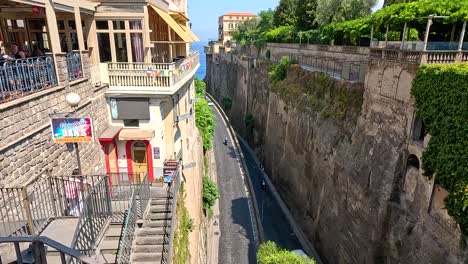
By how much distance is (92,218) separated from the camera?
23.5 ft

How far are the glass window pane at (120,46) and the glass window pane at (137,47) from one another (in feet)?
1.37

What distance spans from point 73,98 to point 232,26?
342 feet

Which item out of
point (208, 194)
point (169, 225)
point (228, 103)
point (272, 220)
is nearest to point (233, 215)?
point (272, 220)

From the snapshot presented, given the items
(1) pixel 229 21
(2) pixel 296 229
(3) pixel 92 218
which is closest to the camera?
(3) pixel 92 218

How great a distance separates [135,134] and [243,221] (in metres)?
18.3

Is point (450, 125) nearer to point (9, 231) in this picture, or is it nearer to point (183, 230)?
point (183, 230)

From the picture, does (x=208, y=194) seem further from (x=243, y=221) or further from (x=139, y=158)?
(x=139, y=158)

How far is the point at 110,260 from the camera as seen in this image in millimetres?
7730

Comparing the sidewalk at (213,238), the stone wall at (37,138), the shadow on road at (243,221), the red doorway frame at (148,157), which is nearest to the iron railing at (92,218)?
the stone wall at (37,138)

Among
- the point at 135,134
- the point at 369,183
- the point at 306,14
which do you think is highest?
the point at 306,14

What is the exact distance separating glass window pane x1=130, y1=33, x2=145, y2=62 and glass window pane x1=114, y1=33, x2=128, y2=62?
1.37 feet

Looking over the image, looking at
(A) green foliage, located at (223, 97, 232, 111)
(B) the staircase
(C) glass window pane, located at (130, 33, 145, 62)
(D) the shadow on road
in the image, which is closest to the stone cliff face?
(D) the shadow on road

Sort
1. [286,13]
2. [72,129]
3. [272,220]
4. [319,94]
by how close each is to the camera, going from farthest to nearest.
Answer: [286,13] < [272,220] < [319,94] < [72,129]

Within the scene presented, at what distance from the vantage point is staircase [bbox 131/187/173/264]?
346 inches
